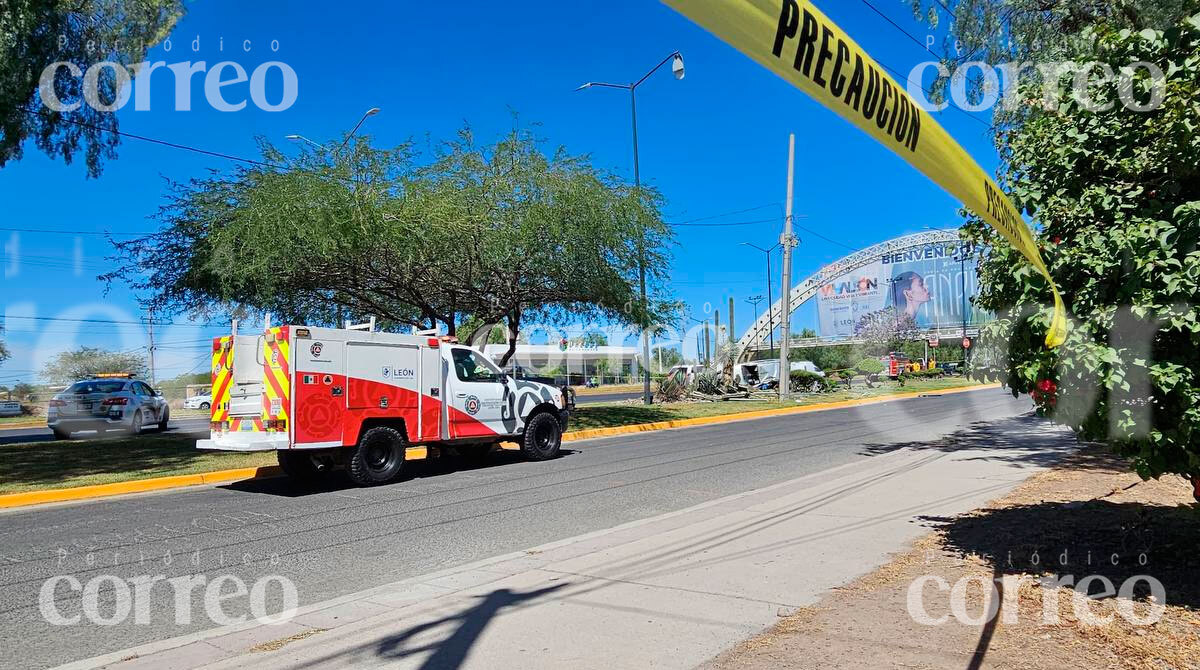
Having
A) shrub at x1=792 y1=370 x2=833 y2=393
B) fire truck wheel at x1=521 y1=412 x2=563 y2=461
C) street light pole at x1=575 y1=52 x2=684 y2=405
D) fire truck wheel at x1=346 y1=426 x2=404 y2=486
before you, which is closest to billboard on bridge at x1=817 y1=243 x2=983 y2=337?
shrub at x1=792 y1=370 x2=833 y2=393

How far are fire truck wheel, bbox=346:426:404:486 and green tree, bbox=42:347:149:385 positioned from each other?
76.9 metres

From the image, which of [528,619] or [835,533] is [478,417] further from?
[528,619]

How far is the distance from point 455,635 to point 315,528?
4.09 m

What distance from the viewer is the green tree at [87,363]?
77.9 meters

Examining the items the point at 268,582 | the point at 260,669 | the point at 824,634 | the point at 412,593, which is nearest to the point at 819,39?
the point at 824,634

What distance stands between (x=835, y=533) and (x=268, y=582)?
4.94 m

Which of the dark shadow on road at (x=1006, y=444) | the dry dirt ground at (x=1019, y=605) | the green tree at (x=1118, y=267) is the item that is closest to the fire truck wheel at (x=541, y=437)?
the dark shadow on road at (x=1006, y=444)

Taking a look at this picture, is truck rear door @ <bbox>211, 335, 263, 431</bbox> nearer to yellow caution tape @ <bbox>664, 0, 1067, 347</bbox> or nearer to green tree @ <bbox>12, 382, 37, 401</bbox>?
yellow caution tape @ <bbox>664, 0, 1067, 347</bbox>

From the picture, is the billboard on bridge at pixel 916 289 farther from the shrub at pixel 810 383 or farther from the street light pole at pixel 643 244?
the street light pole at pixel 643 244

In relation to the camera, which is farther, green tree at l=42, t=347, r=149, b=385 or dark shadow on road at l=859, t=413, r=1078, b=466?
green tree at l=42, t=347, r=149, b=385

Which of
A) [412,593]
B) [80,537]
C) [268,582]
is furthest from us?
[80,537]

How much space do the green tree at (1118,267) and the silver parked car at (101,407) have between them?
68.4 ft

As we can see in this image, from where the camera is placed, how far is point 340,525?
8.38 m

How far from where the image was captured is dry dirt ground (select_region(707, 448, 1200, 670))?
Answer: 4.07m
